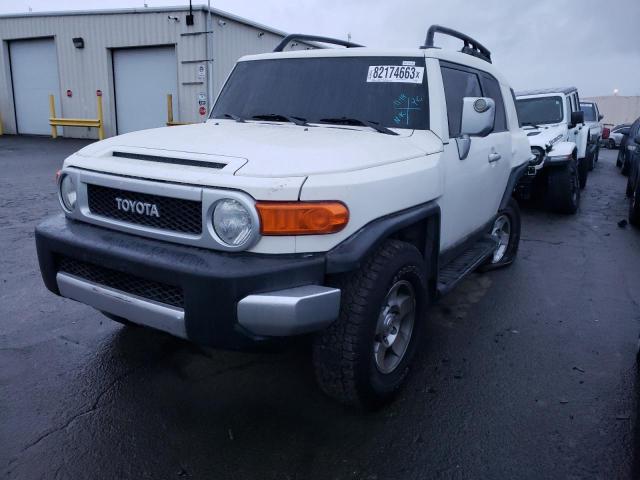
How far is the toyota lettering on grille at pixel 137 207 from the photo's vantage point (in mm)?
2426

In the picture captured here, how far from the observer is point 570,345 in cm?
361

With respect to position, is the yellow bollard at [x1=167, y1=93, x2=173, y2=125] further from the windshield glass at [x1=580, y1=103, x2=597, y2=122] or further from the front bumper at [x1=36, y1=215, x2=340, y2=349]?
the front bumper at [x1=36, y1=215, x2=340, y2=349]

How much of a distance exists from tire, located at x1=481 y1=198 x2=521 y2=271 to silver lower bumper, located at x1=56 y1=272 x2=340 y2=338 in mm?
3226

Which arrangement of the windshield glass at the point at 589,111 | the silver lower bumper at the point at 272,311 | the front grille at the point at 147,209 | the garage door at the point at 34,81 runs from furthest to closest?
1. the garage door at the point at 34,81
2. the windshield glass at the point at 589,111
3. the front grille at the point at 147,209
4. the silver lower bumper at the point at 272,311

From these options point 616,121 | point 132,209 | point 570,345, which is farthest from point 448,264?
point 616,121

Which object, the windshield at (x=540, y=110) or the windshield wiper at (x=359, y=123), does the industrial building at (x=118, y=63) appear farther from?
the windshield wiper at (x=359, y=123)

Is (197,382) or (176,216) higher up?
(176,216)

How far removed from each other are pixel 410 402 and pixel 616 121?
4458 cm

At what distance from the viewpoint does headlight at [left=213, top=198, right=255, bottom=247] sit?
2.22m

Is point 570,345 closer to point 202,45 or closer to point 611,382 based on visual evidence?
point 611,382

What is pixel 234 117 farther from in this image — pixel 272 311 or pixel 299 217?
pixel 272 311

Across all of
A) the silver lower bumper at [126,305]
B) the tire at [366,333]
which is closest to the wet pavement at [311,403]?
the tire at [366,333]

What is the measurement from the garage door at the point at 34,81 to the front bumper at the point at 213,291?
1982 cm

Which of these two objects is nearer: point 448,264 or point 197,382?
point 197,382
